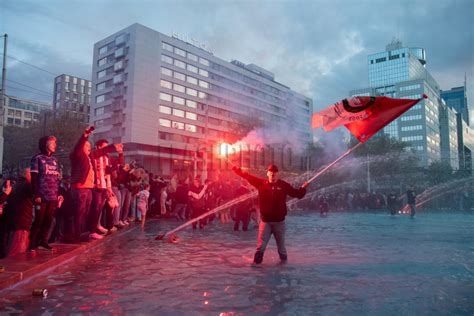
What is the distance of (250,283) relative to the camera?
5.25 metres

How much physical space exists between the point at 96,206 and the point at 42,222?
1660mm

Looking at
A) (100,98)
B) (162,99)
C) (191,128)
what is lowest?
(191,128)

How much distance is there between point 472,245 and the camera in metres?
9.55

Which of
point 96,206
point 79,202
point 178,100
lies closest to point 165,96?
point 178,100

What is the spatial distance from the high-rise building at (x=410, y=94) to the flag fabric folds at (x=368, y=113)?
107m

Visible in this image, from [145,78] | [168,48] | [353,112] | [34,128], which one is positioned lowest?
[353,112]

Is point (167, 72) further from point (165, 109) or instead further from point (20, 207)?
point (20, 207)

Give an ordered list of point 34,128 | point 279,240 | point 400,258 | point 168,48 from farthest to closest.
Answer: point 168,48
point 34,128
point 400,258
point 279,240

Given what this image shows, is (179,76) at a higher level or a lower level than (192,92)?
higher

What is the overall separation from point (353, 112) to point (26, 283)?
667 cm

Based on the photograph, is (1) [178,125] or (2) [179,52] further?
(2) [179,52]

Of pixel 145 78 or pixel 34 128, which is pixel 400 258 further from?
pixel 145 78

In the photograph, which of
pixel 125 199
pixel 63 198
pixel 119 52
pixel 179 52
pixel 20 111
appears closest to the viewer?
pixel 63 198

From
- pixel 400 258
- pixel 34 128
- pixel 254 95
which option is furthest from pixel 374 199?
pixel 254 95
